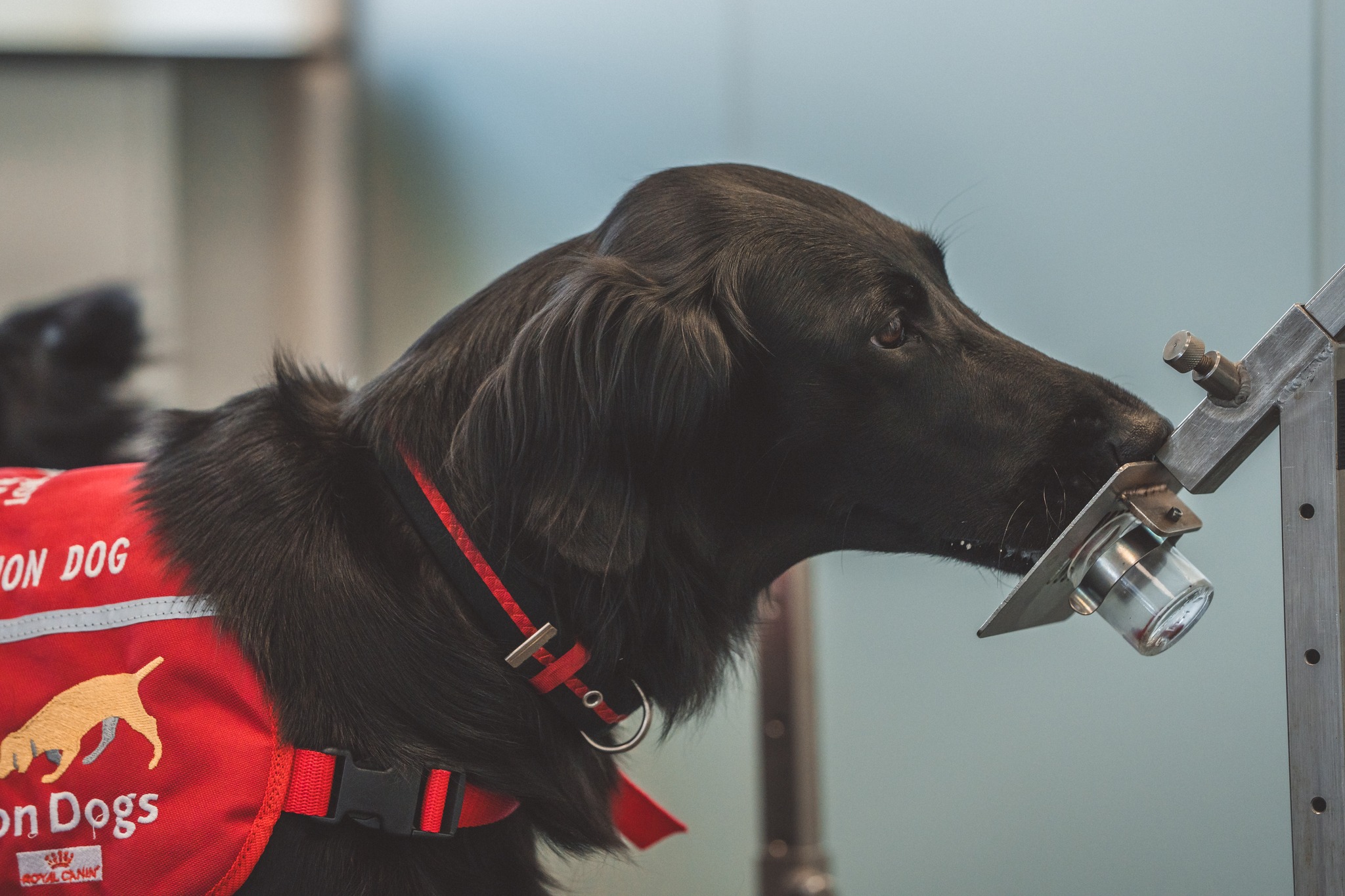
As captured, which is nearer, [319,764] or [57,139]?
[319,764]

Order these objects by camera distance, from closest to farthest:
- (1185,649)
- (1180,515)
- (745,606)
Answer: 1. (1180,515)
2. (745,606)
3. (1185,649)

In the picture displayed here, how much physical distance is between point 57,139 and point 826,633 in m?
2.50

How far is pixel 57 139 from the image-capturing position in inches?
115

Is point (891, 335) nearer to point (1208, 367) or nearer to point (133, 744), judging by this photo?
point (1208, 367)

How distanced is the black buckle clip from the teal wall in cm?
36

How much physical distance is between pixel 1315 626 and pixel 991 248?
3.10ft

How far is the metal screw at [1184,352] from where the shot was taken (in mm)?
668

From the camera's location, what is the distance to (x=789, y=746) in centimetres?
173

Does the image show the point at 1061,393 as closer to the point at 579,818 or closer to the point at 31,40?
the point at 579,818

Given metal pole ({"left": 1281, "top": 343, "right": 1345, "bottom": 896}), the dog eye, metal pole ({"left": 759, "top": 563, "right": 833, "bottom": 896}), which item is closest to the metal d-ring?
the dog eye

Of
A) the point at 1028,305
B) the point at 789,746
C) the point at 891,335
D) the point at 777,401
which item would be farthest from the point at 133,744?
the point at 1028,305

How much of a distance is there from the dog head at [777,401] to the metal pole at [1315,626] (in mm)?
168

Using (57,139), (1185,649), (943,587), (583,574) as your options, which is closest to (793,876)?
(943,587)

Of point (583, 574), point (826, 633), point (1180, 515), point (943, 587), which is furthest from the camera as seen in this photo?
point (826, 633)
